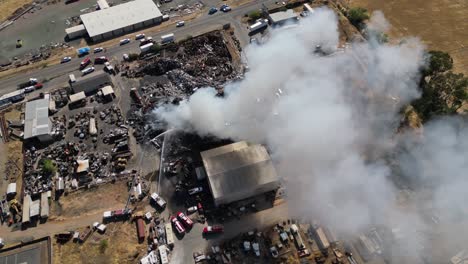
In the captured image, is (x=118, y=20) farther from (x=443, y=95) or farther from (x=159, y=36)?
(x=443, y=95)

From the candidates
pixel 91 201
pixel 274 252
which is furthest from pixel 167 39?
pixel 274 252

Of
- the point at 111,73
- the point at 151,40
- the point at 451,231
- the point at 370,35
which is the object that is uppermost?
the point at 151,40

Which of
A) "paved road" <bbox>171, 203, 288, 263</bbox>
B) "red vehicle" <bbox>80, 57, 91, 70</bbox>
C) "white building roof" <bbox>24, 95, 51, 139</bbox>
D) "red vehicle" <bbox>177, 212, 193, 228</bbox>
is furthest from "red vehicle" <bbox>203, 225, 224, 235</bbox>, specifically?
"red vehicle" <bbox>80, 57, 91, 70</bbox>

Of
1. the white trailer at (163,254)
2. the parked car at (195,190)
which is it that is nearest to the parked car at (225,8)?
the parked car at (195,190)

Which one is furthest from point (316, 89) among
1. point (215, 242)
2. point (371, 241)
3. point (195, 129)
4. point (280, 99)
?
point (215, 242)

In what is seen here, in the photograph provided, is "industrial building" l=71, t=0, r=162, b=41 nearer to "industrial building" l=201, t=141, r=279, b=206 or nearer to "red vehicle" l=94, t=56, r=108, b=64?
"red vehicle" l=94, t=56, r=108, b=64

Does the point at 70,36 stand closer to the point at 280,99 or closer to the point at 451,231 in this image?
the point at 280,99

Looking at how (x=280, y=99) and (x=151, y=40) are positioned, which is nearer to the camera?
(x=280, y=99)

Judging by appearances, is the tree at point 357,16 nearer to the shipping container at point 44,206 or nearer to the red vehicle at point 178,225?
the red vehicle at point 178,225
